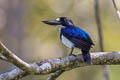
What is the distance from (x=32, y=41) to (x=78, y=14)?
1988 millimetres

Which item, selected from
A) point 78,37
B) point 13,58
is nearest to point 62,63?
point 13,58

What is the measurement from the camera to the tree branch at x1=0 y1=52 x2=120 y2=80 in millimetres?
3584

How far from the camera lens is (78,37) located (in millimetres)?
4711

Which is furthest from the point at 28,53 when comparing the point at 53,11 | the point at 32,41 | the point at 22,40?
the point at 53,11

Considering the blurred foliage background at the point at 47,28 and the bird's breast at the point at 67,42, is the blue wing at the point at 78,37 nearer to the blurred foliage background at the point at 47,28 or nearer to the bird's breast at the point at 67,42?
the bird's breast at the point at 67,42

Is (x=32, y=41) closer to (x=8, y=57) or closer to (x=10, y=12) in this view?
(x=10, y=12)

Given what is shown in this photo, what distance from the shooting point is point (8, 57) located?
3.20 m

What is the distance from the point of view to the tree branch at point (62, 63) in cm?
358

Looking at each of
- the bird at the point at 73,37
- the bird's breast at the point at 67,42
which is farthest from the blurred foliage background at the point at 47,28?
the bird's breast at the point at 67,42

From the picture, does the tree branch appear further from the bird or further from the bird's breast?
the bird's breast

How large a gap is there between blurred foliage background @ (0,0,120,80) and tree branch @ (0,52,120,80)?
6.12 meters

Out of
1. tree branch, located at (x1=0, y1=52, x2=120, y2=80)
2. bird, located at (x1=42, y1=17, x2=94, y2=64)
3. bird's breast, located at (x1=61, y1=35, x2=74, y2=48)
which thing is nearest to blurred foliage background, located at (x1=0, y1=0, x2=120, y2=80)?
bird, located at (x1=42, y1=17, x2=94, y2=64)

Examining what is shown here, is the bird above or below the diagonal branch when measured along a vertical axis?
below

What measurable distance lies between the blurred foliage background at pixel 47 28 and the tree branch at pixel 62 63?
6.12 metres
